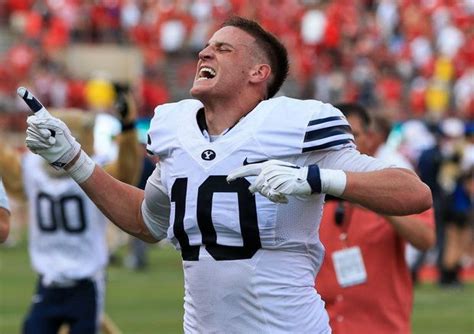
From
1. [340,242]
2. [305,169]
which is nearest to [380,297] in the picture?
[340,242]

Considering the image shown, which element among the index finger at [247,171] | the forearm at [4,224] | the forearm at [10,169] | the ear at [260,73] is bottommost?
the forearm at [4,224]

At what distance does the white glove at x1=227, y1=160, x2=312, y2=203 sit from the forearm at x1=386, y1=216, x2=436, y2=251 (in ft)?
5.65

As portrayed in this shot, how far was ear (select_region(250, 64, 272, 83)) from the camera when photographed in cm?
424

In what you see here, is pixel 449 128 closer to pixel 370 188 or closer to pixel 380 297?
pixel 380 297

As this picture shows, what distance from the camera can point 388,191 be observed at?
3887 mm

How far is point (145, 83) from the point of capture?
23438 mm

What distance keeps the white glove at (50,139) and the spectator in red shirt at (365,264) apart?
1739mm

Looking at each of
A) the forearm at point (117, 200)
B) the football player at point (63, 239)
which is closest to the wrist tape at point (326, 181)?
the forearm at point (117, 200)

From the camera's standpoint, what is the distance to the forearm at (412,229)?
18.0 feet

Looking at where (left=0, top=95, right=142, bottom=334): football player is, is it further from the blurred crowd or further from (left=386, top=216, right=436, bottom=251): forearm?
the blurred crowd

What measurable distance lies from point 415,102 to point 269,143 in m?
19.6

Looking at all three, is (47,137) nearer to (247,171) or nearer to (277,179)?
(247,171)

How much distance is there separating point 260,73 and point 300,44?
70.3ft

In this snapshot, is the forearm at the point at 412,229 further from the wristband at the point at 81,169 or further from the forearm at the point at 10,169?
the forearm at the point at 10,169
